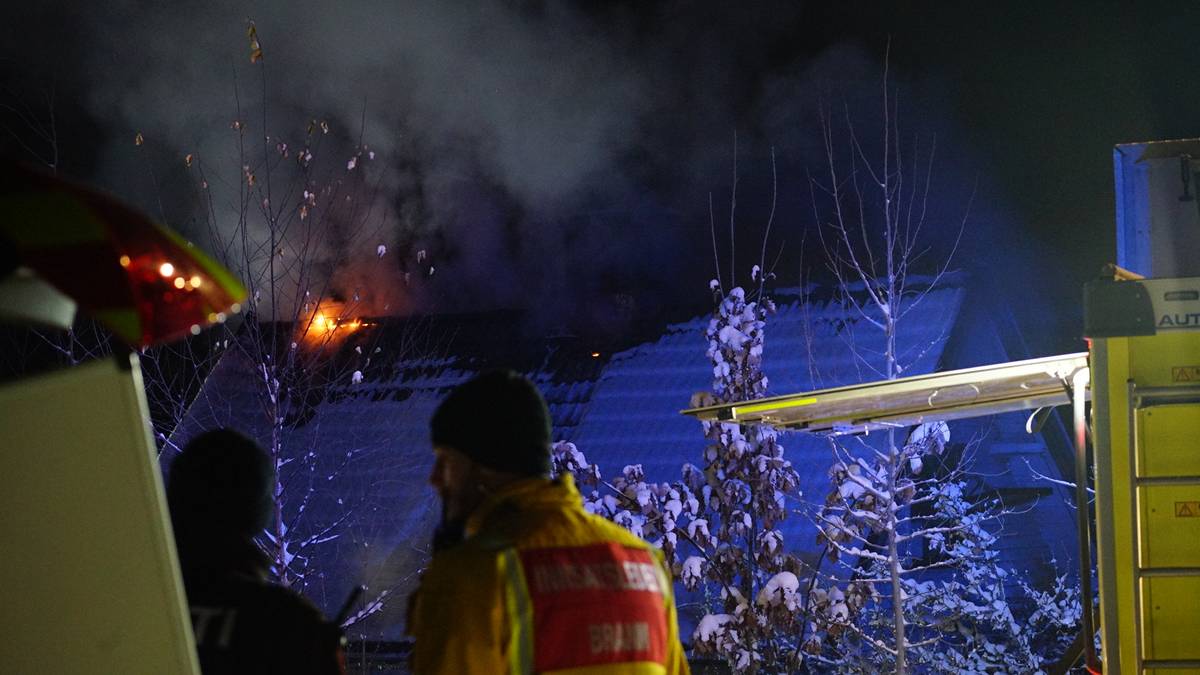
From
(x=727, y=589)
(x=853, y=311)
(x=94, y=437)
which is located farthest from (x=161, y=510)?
(x=853, y=311)

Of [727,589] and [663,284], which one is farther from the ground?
[663,284]

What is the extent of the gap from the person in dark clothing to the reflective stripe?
0.37 meters

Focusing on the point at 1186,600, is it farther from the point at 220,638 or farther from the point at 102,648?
the point at 102,648

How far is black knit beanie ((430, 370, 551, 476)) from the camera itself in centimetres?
241

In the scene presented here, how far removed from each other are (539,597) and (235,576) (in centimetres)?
65

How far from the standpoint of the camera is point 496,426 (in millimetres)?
2410

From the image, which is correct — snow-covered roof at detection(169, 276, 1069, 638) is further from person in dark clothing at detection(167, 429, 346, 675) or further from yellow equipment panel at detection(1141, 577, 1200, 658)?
Answer: person in dark clothing at detection(167, 429, 346, 675)

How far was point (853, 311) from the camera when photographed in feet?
37.1

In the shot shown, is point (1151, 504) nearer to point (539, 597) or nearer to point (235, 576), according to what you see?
point (539, 597)

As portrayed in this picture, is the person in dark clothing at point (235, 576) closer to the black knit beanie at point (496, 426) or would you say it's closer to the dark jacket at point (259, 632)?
the dark jacket at point (259, 632)

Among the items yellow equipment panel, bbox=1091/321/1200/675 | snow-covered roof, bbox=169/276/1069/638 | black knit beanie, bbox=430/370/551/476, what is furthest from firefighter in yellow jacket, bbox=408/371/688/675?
snow-covered roof, bbox=169/276/1069/638

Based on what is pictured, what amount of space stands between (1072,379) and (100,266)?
4271 mm

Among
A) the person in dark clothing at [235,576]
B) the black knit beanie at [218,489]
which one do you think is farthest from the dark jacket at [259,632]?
the black knit beanie at [218,489]

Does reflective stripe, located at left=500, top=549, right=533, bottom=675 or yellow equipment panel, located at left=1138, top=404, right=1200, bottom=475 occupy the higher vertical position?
yellow equipment panel, located at left=1138, top=404, right=1200, bottom=475
